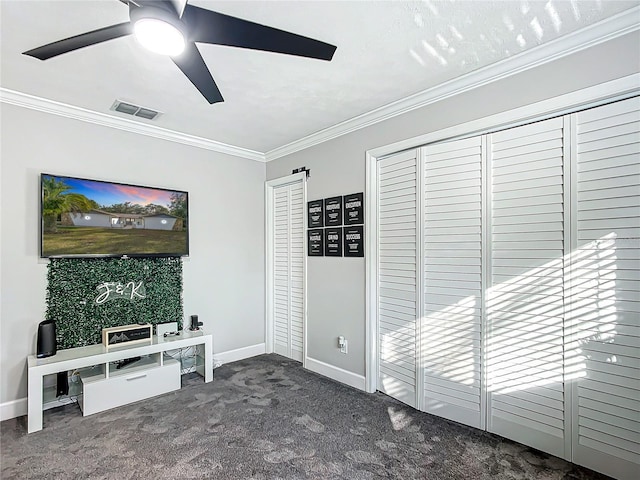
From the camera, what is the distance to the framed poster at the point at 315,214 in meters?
3.77

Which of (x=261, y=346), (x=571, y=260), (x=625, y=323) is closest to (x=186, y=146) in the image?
(x=261, y=346)

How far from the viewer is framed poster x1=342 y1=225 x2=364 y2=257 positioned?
3.34 meters

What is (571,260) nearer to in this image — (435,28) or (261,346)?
(435,28)

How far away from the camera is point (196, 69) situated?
1.81m

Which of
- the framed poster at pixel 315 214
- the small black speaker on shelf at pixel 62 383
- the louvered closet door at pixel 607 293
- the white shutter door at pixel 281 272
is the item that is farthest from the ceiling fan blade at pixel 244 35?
the small black speaker on shelf at pixel 62 383

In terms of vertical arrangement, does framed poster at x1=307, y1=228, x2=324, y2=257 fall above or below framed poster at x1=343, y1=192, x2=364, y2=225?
below

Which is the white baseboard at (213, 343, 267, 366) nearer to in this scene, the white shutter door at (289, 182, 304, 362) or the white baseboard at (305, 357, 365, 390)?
the white shutter door at (289, 182, 304, 362)

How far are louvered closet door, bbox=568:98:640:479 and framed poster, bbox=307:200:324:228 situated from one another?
228 cm

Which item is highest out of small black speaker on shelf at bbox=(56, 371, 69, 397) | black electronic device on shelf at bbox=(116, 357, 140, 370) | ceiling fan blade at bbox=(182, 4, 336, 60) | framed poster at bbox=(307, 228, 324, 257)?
ceiling fan blade at bbox=(182, 4, 336, 60)

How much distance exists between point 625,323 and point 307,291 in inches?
107

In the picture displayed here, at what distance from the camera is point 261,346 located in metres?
4.43

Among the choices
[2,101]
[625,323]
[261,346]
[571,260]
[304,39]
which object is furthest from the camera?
[261,346]

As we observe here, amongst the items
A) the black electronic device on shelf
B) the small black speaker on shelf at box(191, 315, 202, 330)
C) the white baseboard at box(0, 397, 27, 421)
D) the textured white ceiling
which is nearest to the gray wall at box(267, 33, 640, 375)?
the textured white ceiling

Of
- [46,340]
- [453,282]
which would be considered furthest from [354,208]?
[46,340]
